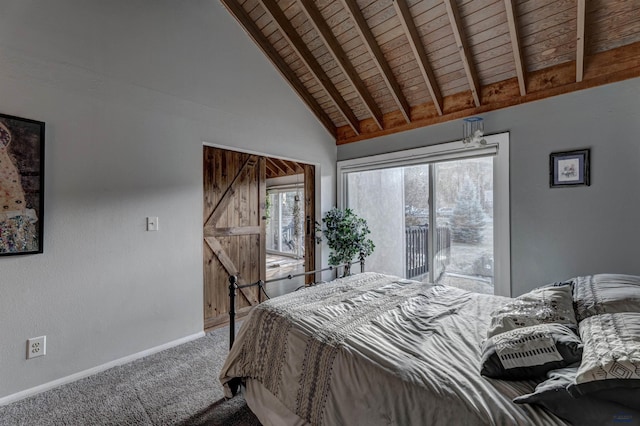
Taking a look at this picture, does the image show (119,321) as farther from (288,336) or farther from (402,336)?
(402,336)

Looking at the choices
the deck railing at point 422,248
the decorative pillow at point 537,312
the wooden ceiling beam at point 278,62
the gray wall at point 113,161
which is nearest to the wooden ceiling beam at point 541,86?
the wooden ceiling beam at point 278,62

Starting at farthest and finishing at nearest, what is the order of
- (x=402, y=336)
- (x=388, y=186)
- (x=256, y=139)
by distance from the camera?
(x=388, y=186) < (x=256, y=139) < (x=402, y=336)

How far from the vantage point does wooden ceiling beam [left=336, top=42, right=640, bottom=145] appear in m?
2.42

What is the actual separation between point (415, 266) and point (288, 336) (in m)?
2.71

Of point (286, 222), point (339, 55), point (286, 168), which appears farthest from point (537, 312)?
point (286, 168)

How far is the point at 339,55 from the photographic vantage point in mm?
3408

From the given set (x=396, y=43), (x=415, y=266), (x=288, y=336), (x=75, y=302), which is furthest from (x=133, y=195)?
(x=415, y=266)

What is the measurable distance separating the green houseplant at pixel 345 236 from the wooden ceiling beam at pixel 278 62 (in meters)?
1.31

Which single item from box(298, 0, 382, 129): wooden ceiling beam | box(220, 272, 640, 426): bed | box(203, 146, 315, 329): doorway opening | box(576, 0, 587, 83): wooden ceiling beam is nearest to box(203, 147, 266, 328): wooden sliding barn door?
box(203, 146, 315, 329): doorway opening

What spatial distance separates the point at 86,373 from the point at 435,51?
4235mm

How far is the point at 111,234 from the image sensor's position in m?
2.49

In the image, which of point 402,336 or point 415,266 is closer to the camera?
point 402,336

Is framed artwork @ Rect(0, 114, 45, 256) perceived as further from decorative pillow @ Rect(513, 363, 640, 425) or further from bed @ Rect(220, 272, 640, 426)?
decorative pillow @ Rect(513, 363, 640, 425)

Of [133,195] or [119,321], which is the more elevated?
[133,195]
